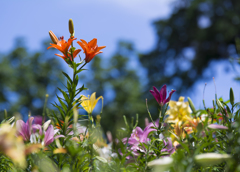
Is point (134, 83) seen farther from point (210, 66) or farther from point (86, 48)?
point (86, 48)

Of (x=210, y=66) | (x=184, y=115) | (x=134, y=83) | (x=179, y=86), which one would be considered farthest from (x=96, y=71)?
(x=184, y=115)

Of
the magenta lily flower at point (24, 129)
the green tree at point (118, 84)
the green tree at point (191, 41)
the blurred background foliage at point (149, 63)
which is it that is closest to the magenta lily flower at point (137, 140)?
the magenta lily flower at point (24, 129)

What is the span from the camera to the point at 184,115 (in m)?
0.90

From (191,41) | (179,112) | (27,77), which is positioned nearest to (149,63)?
(191,41)

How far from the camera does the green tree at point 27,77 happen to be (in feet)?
53.8

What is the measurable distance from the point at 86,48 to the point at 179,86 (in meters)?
13.1

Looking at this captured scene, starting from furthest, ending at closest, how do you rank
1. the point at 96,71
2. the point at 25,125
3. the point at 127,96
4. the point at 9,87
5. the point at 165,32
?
the point at 96,71 < the point at 127,96 < the point at 9,87 < the point at 165,32 < the point at 25,125

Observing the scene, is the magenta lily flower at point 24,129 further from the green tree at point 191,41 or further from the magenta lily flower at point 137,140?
the green tree at point 191,41

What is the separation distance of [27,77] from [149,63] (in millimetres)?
9344

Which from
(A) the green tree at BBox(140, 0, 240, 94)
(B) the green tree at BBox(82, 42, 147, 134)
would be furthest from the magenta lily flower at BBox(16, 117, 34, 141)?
(B) the green tree at BBox(82, 42, 147, 134)

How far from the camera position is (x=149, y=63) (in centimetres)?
1466

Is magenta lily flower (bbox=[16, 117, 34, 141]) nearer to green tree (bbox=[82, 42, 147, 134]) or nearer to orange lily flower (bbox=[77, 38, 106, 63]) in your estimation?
orange lily flower (bbox=[77, 38, 106, 63])

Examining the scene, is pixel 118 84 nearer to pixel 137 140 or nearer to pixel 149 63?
pixel 149 63

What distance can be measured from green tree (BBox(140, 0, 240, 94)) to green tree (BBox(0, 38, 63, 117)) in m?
7.50
